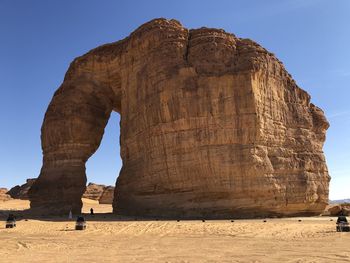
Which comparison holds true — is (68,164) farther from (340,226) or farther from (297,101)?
(340,226)

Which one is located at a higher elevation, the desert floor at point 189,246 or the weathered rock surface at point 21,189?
the weathered rock surface at point 21,189

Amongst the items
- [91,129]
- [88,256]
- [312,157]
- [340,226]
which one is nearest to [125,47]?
[91,129]

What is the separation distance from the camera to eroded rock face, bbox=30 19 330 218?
22.9m

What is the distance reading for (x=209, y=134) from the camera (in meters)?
23.6

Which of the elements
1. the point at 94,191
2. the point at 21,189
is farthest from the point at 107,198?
the point at 21,189

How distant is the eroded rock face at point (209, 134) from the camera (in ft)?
75.3

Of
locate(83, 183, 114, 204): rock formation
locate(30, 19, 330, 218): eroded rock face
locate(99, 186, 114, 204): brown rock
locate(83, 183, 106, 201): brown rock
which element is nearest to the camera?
locate(30, 19, 330, 218): eroded rock face

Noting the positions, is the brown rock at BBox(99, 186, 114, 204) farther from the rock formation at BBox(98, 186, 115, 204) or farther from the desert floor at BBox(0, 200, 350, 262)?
the desert floor at BBox(0, 200, 350, 262)

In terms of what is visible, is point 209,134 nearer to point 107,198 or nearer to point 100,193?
point 107,198

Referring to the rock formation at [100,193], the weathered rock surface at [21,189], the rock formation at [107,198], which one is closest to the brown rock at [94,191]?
the rock formation at [100,193]

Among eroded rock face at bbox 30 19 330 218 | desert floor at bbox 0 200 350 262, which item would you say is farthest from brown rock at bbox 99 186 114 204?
desert floor at bbox 0 200 350 262

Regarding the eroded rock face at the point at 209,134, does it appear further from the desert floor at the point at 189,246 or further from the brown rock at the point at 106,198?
the brown rock at the point at 106,198

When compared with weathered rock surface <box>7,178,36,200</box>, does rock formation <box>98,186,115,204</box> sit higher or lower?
lower

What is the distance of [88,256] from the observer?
30.2 ft
